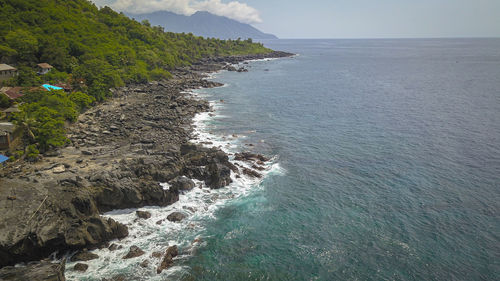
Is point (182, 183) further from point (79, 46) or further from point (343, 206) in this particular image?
point (79, 46)

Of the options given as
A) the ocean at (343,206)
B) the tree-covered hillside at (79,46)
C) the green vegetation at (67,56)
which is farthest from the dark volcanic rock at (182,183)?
the tree-covered hillside at (79,46)

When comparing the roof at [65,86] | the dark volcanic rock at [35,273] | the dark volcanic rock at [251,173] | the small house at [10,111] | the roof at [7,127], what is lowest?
the dark volcanic rock at [251,173]

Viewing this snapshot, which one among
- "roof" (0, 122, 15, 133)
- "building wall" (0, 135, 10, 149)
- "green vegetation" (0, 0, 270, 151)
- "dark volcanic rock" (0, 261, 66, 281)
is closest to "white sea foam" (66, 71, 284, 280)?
"dark volcanic rock" (0, 261, 66, 281)

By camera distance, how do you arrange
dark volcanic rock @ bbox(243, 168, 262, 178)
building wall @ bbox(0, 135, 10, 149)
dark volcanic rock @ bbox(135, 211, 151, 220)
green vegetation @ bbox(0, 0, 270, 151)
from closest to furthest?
dark volcanic rock @ bbox(135, 211, 151, 220)
building wall @ bbox(0, 135, 10, 149)
dark volcanic rock @ bbox(243, 168, 262, 178)
green vegetation @ bbox(0, 0, 270, 151)

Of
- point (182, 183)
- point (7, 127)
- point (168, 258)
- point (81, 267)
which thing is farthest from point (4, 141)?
point (168, 258)

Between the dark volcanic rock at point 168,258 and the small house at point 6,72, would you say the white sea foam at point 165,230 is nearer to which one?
the dark volcanic rock at point 168,258

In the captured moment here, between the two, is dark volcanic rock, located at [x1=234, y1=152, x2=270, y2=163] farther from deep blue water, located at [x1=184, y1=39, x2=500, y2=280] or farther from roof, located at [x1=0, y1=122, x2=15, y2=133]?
roof, located at [x1=0, y1=122, x2=15, y2=133]

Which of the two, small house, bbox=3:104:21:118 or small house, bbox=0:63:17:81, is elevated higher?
small house, bbox=0:63:17:81
